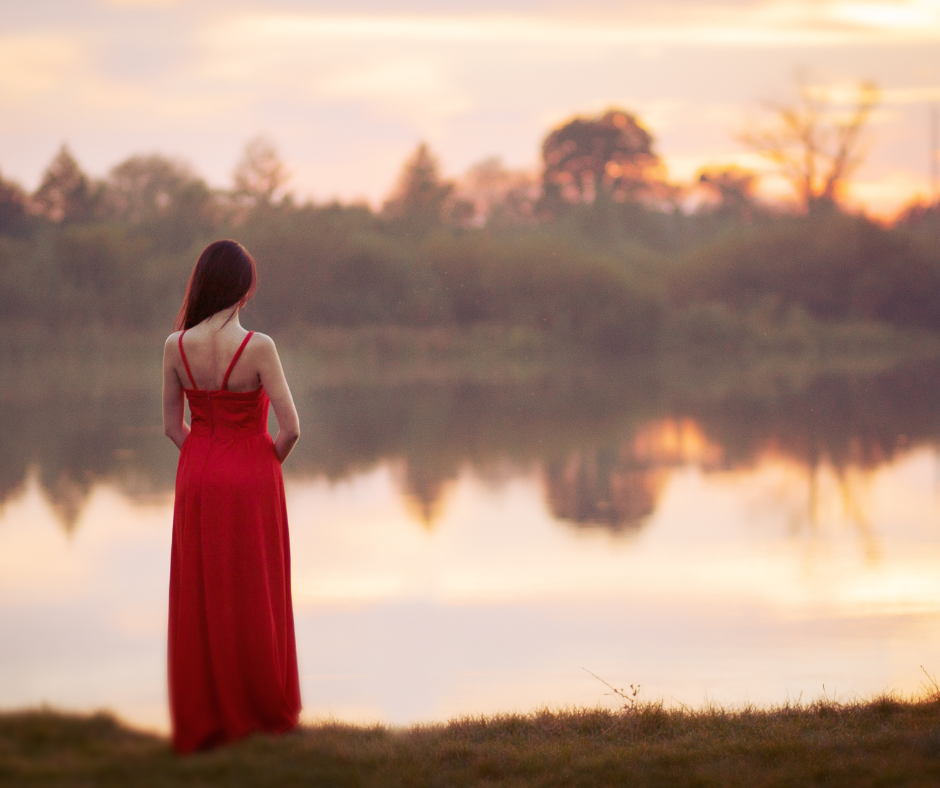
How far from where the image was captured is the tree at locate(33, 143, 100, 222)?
2703cm

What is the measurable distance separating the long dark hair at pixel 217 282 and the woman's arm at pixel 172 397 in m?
0.09

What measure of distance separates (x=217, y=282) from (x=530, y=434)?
29.7 ft

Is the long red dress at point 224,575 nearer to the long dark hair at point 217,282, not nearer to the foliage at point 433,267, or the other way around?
the long dark hair at point 217,282

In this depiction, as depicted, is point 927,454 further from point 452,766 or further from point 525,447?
point 452,766

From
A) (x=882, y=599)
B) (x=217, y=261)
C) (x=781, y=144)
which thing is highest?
(x=781, y=144)

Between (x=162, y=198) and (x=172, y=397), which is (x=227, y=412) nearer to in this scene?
(x=172, y=397)

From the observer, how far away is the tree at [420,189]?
96.0 ft

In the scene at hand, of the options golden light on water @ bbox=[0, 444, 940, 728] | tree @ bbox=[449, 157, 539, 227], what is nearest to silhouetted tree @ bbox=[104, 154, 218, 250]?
tree @ bbox=[449, 157, 539, 227]

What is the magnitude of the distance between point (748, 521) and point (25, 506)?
481cm

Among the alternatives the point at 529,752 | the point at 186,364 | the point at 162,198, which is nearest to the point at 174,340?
the point at 186,364

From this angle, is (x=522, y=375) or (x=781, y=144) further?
(x=781, y=144)

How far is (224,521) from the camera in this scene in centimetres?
275

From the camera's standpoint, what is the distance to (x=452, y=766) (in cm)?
273

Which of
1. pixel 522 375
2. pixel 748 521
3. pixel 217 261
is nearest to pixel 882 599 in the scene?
pixel 748 521
